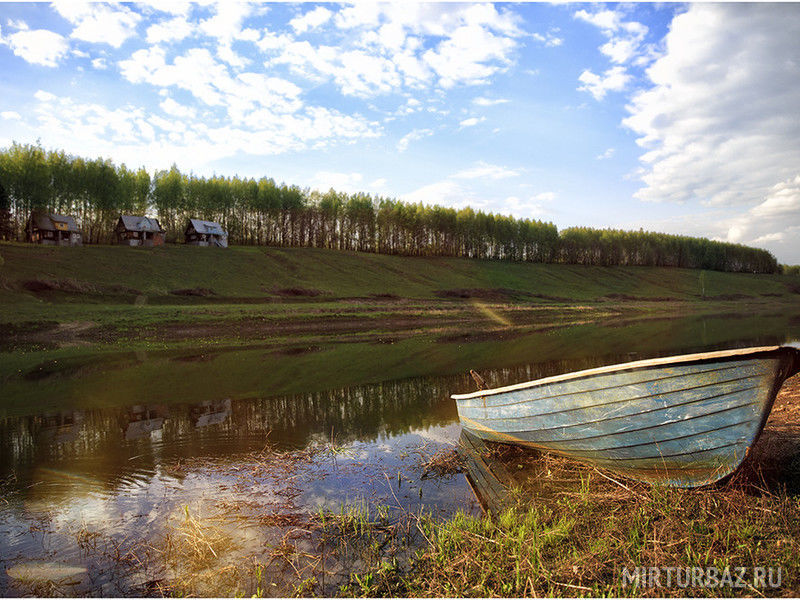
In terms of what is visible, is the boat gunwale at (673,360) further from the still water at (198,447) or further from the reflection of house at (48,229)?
the reflection of house at (48,229)

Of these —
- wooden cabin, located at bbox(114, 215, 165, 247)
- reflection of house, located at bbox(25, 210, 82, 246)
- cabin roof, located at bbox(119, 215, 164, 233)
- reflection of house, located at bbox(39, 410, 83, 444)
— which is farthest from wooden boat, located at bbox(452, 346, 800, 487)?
cabin roof, located at bbox(119, 215, 164, 233)

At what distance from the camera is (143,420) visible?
1071 cm

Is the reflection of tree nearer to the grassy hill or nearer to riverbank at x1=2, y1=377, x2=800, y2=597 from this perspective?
riverbank at x1=2, y1=377, x2=800, y2=597

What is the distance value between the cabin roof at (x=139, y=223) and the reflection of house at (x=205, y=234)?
17.9ft

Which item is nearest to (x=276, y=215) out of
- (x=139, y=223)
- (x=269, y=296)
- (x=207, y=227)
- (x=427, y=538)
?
(x=207, y=227)

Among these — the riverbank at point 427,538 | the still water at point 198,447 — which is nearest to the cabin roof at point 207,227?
the still water at point 198,447

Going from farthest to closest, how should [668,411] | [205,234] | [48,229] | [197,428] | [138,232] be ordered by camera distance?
1. [205,234]
2. [138,232]
3. [48,229]
4. [197,428]
5. [668,411]

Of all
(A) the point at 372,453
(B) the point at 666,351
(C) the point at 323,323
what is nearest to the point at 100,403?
Answer: (A) the point at 372,453

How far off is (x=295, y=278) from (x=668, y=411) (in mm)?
53122

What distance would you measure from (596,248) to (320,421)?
111655 mm

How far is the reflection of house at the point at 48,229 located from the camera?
193 ft

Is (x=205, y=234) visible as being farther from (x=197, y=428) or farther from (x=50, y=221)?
(x=197, y=428)

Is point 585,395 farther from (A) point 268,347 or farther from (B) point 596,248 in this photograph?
(B) point 596,248

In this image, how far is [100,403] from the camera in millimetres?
12375
